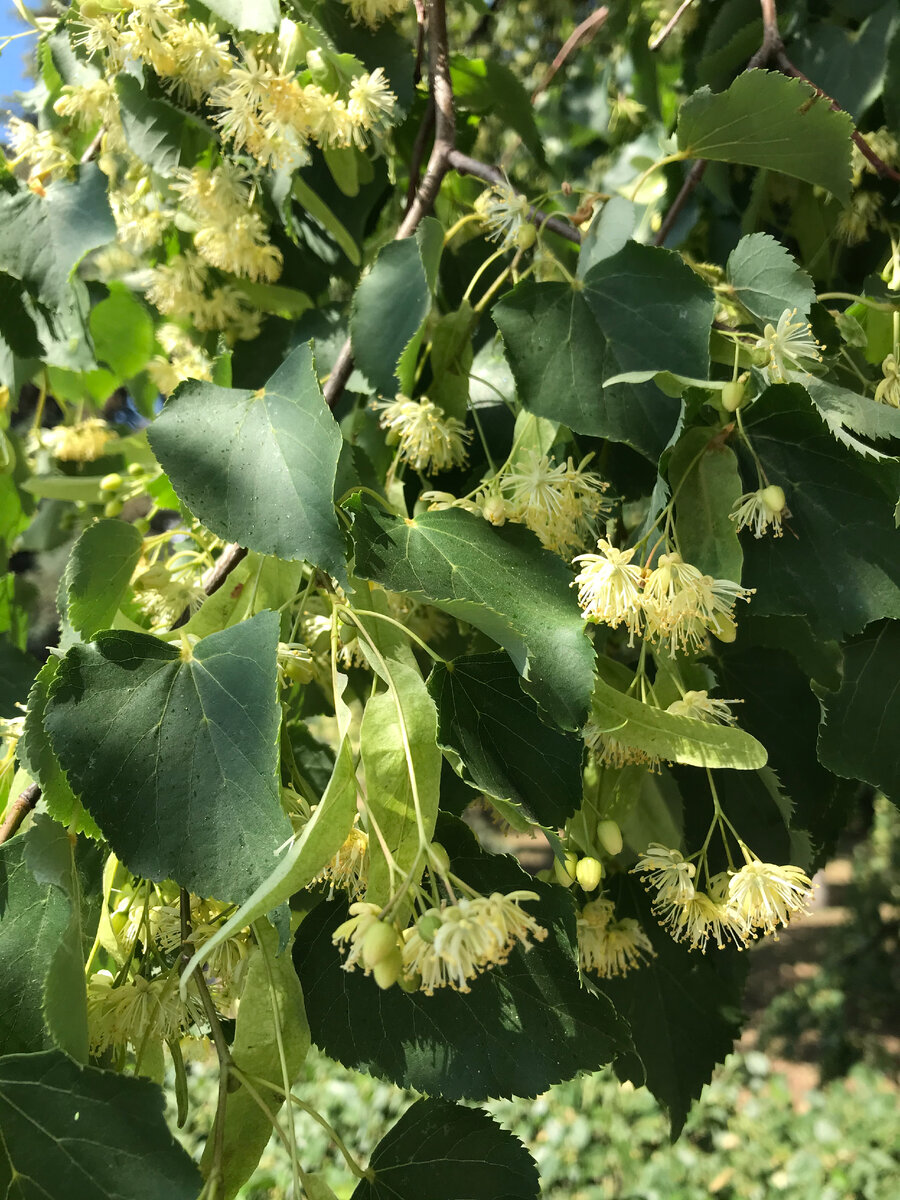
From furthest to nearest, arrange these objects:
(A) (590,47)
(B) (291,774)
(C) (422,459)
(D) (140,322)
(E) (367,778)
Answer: (A) (590,47)
(D) (140,322)
(C) (422,459)
(B) (291,774)
(E) (367,778)

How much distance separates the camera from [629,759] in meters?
0.62

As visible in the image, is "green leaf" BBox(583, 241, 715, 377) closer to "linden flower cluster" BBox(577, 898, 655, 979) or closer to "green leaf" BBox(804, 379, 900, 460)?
"green leaf" BBox(804, 379, 900, 460)

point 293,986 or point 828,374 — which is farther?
point 828,374

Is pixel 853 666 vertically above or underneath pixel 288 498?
underneath

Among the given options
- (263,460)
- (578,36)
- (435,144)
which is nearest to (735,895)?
(263,460)

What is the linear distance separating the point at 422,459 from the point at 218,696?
10.5 inches

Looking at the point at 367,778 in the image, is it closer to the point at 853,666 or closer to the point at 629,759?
the point at 629,759

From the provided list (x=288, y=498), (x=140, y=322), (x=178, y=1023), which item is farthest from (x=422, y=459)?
(x=140, y=322)

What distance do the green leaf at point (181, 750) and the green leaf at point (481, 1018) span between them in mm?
119

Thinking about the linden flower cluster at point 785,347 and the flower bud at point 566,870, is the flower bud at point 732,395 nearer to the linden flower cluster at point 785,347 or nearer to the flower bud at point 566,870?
the linden flower cluster at point 785,347

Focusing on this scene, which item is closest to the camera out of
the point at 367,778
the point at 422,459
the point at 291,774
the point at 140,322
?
the point at 367,778

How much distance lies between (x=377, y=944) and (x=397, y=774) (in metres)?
0.10

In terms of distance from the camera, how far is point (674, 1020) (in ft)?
2.47

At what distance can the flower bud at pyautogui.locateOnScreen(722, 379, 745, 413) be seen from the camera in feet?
1.82
